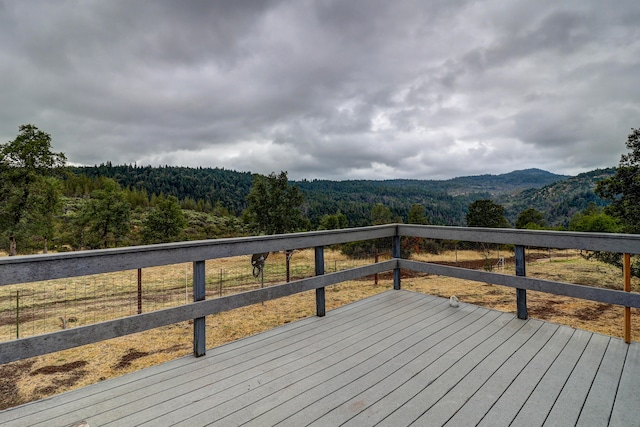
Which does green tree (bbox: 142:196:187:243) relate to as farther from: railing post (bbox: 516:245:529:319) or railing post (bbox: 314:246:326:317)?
railing post (bbox: 516:245:529:319)

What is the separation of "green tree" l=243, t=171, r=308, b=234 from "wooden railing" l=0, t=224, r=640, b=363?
61.9ft

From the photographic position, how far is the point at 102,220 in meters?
27.1

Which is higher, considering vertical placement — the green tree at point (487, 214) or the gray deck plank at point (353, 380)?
the green tree at point (487, 214)

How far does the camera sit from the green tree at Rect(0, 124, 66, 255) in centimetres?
1895

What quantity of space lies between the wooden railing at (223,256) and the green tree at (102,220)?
3133cm

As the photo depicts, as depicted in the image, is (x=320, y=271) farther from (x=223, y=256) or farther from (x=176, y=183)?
(x=176, y=183)

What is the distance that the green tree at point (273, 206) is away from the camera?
2284cm

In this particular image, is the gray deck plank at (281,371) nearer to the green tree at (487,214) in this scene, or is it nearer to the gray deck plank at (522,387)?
the gray deck plank at (522,387)

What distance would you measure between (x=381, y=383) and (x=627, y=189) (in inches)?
479

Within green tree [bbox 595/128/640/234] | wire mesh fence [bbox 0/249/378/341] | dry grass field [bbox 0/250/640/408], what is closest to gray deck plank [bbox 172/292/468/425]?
dry grass field [bbox 0/250/640/408]

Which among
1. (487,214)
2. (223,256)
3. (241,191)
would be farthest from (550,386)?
(241,191)

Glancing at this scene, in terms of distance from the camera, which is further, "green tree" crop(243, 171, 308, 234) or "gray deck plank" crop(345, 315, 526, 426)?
"green tree" crop(243, 171, 308, 234)

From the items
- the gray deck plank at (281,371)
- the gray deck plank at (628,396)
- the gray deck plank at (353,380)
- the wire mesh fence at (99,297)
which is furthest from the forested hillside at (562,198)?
the gray deck plank at (281,371)

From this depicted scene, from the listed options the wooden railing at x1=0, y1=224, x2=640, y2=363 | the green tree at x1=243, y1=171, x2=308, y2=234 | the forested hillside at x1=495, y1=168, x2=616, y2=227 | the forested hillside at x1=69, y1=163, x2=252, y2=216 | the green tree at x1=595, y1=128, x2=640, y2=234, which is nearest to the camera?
the wooden railing at x1=0, y1=224, x2=640, y2=363
